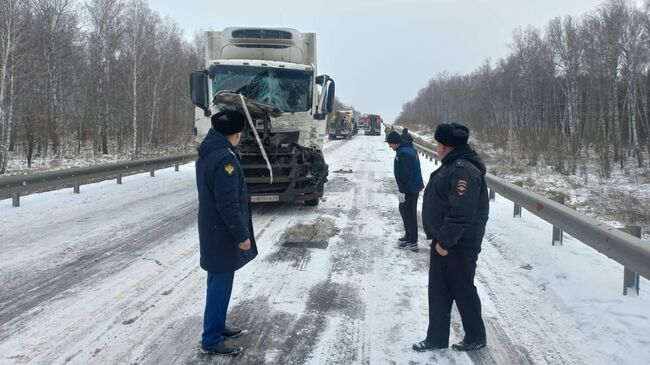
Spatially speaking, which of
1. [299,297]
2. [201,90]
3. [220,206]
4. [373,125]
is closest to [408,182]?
[299,297]

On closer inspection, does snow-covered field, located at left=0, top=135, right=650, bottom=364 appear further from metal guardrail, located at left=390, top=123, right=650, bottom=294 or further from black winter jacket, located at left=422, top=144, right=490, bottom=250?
black winter jacket, located at left=422, top=144, right=490, bottom=250

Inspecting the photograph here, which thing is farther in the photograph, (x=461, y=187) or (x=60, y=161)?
(x=60, y=161)

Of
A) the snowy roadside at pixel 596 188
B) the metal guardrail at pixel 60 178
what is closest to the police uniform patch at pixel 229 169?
the metal guardrail at pixel 60 178

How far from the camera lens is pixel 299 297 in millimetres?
4996

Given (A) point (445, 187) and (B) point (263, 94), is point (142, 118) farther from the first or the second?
(A) point (445, 187)

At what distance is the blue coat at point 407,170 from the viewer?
7.07 m

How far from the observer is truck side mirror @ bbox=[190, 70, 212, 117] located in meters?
9.80

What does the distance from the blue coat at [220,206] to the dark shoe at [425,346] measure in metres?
1.54

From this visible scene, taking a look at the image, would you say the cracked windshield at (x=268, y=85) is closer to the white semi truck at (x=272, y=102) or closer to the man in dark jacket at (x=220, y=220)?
the white semi truck at (x=272, y=102)

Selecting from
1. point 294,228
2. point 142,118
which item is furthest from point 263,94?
point 142,118

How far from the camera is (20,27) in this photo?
71.9 feet

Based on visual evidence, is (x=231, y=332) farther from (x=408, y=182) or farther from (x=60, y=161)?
(x=60, y=161)

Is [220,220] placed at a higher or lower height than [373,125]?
lower

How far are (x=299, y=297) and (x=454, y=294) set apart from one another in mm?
1750
